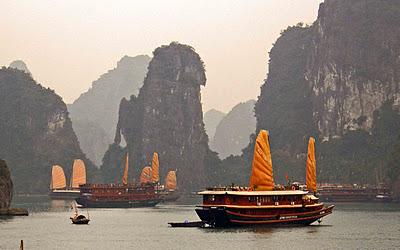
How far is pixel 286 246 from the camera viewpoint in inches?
2371

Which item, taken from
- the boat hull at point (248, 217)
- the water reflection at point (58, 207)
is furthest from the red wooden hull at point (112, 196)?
the boat hull at point (248, 217)

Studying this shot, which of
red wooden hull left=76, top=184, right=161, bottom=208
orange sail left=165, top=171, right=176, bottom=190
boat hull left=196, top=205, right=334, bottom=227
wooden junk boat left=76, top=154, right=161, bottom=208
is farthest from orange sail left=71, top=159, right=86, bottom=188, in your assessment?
boat hull left=196, top=205, right=334, bottom=227

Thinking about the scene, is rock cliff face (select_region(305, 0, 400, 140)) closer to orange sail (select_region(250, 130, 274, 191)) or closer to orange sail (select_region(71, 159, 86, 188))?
orange sail (select_region(71, 159, 86, 188))

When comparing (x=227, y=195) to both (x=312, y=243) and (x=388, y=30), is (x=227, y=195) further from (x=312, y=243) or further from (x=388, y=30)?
(x=388, y=30)

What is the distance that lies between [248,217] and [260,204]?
155cm

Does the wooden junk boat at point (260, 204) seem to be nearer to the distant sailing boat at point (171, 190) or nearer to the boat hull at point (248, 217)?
the boat hull at point (248, 217)

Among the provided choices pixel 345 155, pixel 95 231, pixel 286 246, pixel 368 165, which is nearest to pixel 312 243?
pixel 286 246

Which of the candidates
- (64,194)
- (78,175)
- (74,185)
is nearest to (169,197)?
(64,194)

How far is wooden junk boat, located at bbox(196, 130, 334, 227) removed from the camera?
7425 cm

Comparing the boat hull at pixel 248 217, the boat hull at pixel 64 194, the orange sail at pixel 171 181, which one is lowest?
the boat hull at pixel 248 217

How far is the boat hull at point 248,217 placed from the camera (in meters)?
74.2

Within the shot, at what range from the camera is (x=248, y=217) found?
74.2 m

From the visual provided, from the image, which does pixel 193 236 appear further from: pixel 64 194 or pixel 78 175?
pixel 78 175

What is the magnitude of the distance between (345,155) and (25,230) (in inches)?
4721
